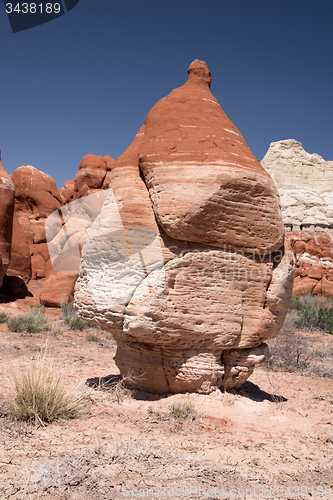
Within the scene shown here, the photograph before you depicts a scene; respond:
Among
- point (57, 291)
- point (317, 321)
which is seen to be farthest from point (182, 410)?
point (57, 291)

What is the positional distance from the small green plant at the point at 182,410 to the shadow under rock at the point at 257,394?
50.2 inches

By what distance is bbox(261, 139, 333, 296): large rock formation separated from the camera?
67.0ft

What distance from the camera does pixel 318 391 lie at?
550 cm

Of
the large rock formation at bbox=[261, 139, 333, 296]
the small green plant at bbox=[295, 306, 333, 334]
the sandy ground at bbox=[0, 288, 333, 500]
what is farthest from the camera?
the large rock formation at bbox=[261, 139, 333, 296]

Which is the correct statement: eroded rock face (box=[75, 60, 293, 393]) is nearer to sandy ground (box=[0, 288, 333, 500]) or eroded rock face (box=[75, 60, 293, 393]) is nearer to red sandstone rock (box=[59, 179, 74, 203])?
sandy ground (box=[0, 288, 333, 500])

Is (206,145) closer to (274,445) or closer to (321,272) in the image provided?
(274,445)

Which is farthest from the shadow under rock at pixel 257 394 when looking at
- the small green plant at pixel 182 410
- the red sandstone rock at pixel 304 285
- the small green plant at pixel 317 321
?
the red sandstone rock at pixel 304 285

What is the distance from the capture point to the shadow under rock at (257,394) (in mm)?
4879

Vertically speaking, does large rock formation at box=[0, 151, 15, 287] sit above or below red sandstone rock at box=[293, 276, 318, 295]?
above

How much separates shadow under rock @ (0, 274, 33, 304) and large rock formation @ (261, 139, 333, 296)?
46.1ft

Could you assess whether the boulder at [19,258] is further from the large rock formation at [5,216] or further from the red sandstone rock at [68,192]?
the red sandstone rock at [68,192]

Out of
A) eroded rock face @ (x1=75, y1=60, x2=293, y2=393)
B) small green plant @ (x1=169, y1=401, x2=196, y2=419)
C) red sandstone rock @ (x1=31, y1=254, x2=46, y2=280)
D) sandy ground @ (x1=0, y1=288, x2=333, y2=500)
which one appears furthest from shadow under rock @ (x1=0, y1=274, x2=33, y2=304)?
small green plant @ (x1=169, y1=401, x2=196, y2=419)

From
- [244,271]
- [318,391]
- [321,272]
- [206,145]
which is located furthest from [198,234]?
[321,272]

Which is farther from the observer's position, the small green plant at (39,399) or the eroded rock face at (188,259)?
the eroded rock face at (188,259)
